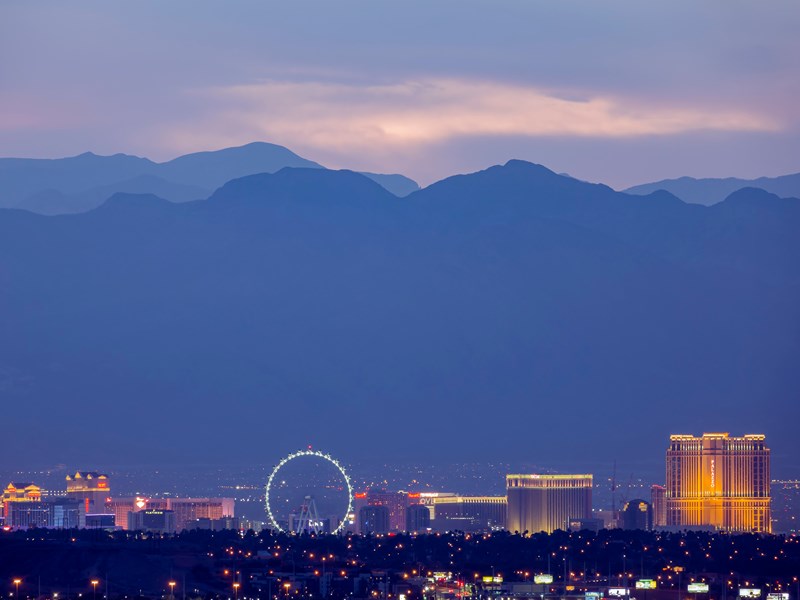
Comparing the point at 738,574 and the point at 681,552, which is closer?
the point at 738,574

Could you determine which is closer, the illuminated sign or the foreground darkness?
the illuminated sign

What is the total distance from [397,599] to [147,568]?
108ft

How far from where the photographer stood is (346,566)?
163875mm

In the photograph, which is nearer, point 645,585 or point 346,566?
point 645,585

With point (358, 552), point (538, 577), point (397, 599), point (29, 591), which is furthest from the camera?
point (358, 552)

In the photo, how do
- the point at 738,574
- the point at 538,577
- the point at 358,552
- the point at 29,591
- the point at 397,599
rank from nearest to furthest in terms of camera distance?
1. the point at 397,599
2. the point at 29,591
3. the point at 538,577
4. the point at 738,574
5. the point at 358,552

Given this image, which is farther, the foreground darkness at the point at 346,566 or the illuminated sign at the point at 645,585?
the foreground darkness at the point at 346,566

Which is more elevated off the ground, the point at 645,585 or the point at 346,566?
the point at 346,566

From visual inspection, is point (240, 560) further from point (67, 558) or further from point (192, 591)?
point (192, 591)

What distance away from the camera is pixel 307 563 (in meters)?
170

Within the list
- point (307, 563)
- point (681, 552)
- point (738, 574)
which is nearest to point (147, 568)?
point (307, 563)

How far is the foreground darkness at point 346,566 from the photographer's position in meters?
141

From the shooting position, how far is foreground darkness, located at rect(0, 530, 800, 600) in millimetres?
141250

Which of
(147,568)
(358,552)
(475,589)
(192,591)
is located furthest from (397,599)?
(358,552)
